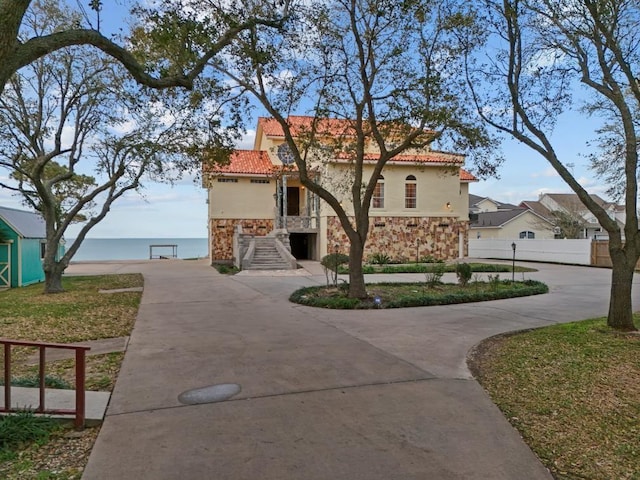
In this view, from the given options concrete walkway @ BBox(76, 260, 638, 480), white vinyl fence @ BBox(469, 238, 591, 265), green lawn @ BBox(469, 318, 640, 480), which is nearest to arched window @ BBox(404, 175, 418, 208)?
white vinyl fence @ BBox(469, 238, 591, 265)

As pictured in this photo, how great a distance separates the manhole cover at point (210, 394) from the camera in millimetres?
4348

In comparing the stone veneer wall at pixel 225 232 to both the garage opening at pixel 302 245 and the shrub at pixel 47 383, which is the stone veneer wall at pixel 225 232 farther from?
the shrub at pixel 47 383

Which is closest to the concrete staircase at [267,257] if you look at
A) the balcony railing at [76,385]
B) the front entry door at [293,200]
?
the front entry door at [293,200]

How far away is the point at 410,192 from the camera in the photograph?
80.0ft

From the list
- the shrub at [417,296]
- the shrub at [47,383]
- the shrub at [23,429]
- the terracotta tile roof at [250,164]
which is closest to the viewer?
the shrub at [23,429]

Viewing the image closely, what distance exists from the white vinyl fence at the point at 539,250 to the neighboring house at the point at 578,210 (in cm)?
719

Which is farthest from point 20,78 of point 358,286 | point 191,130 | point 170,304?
point 358,286

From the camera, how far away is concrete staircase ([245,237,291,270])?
1953cm

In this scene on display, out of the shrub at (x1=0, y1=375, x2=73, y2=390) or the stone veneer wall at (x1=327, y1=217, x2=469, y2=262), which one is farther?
the stone veneer wall at (x1=327, y1=217, x2=469, y2=262)

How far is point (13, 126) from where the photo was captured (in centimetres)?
1278

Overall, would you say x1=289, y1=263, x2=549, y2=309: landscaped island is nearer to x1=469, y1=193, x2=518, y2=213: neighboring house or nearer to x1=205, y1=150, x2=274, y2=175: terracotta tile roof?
x1=205, y1=150, x2=274, y2=175: terracotta tile roof

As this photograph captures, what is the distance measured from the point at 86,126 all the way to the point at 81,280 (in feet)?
22.4

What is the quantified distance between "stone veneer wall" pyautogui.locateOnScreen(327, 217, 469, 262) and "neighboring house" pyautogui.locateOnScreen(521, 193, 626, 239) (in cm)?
1258

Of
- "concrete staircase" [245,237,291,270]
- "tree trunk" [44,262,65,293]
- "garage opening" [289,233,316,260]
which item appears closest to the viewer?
"tree trunk" [44,262,65,293]
